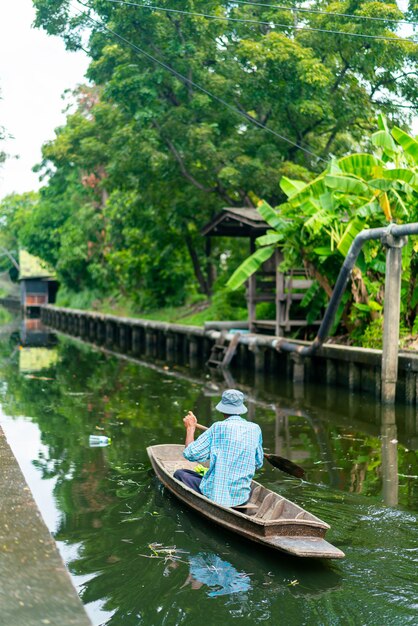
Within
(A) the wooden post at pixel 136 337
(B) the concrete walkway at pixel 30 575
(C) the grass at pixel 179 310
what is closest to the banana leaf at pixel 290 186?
(C) the grass at pixel 179 310

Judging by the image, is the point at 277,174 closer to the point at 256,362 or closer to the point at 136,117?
the point at 136,117

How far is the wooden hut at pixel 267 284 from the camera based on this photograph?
23.4 m

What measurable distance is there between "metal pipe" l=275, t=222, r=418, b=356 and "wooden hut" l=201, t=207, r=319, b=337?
4.78 feet

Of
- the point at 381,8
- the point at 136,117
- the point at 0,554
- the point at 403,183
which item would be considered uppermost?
the point at 381,8

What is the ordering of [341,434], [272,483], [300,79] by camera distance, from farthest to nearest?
[300,79] → [341,434] → [272,483]

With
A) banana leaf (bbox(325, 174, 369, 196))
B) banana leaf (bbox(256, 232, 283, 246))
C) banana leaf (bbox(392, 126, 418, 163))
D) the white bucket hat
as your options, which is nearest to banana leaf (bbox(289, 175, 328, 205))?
banana leaf (bbox(256, 232, 283, 246))

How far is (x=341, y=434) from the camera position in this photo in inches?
593

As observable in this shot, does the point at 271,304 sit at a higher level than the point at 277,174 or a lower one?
lower

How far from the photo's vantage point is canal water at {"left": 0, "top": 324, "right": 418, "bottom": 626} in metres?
6.95

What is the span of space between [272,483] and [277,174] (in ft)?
58.8

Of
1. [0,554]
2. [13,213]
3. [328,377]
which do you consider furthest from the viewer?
[13,213]

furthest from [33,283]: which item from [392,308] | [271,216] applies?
[392,308]

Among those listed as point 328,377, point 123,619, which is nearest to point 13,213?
point 328,377

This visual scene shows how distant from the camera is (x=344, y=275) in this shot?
18.6 metres
